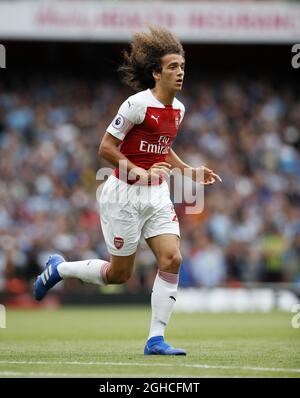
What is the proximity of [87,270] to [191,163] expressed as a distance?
44.1ft

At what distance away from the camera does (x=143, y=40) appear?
8.30 m

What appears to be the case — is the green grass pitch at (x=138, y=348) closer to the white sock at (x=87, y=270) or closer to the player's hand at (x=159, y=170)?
the white sock at (x=87, y=270)

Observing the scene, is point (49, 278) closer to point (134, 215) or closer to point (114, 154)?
Result: point (134, 215)

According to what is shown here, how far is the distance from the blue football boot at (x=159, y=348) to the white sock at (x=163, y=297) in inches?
4.3

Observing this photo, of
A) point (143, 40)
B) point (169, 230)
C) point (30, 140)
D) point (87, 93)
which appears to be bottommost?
point (169, 230)

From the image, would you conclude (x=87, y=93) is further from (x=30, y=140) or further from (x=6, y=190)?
(x=6, y=190)

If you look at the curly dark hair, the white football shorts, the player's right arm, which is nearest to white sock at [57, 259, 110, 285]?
the white football shorts

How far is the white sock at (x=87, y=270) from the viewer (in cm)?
827

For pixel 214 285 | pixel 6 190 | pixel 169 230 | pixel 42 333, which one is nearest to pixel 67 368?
pixel 169 230

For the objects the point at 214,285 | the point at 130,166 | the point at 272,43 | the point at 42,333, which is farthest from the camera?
the point at 272,43

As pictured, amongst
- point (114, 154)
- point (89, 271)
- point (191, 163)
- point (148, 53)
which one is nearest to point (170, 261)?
point (89, 271)

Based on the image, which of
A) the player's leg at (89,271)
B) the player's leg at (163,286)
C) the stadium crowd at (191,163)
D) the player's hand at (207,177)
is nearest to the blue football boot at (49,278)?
the player's leg at (89,271)

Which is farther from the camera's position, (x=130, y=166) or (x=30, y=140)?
(x=30, y=140)

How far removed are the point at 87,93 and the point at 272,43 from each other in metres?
→ 4.94
